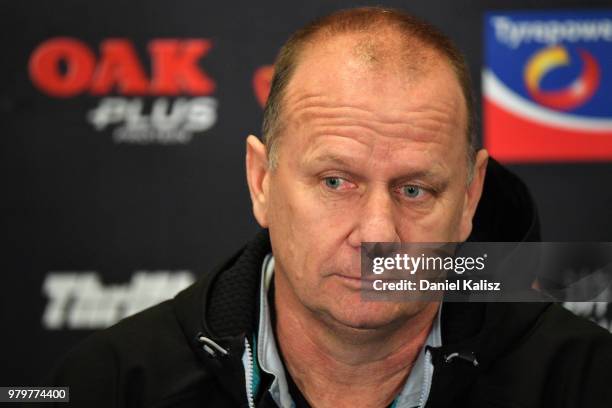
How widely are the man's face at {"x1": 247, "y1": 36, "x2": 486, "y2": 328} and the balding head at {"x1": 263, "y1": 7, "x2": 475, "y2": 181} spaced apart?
0.4 inches

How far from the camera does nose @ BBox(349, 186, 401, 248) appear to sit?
1.39 meters

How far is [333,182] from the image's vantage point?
147 centimetres

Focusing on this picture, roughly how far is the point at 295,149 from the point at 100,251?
1.20 meters

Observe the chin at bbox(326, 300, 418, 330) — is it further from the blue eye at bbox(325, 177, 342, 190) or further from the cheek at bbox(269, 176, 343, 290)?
the blue eye at bbox(325, 177, 342, 190)

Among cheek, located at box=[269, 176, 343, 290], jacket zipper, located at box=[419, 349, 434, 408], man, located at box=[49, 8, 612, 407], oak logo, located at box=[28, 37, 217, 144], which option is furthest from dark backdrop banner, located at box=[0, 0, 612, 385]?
jacket zipper, located at box=[419, 349, 434, 408]

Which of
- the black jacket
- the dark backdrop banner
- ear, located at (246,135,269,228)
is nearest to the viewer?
the black jacket

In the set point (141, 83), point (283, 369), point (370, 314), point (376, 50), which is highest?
point (376, 50)

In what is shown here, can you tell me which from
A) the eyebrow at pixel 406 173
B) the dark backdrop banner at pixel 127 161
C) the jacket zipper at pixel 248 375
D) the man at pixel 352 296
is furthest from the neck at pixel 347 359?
the dark backdrop banner at pixel 127 161

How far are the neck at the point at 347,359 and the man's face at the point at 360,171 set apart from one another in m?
0.09

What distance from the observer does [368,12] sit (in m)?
1.58

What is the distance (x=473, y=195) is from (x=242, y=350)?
1.52 ft

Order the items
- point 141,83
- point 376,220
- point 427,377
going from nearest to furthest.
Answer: point 376,220 → point 427,377 → point 141,83

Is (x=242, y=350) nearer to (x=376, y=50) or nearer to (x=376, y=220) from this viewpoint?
(x=376, y=220)

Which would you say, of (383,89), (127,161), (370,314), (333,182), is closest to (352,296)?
(370,314)
